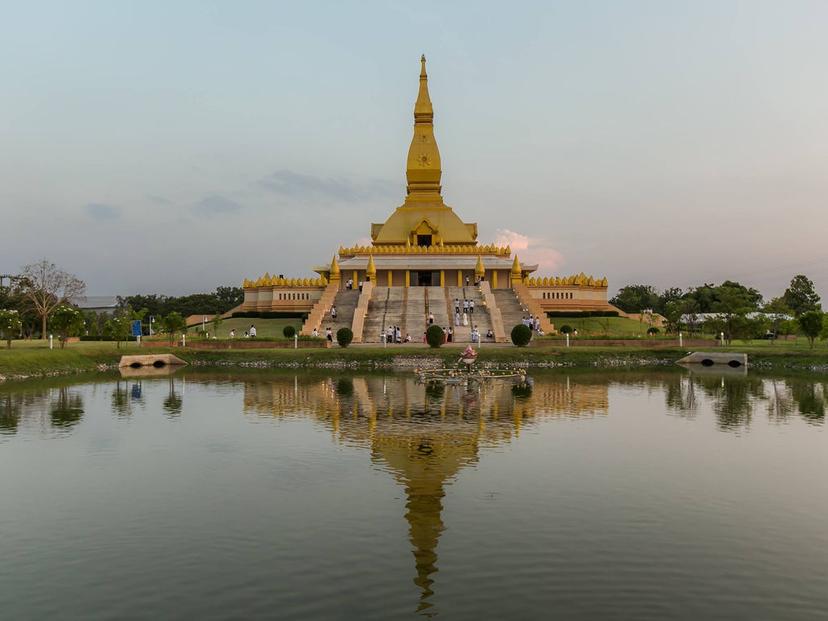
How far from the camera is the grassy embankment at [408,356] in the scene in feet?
127

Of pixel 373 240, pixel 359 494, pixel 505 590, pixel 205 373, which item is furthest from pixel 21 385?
pixel 373 240

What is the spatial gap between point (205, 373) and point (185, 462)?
71.4ft

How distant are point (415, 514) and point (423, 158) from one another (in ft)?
194

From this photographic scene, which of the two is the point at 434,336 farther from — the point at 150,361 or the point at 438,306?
the point at 150,361

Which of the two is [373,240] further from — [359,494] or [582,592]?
[582,592]

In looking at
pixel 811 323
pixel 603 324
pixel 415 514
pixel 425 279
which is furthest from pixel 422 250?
pixel 415 514

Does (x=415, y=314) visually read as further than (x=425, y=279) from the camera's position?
No

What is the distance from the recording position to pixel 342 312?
2035 inches

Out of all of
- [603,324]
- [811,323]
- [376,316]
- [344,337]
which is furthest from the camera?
[603,324]

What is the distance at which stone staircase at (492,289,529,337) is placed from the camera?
4875cm

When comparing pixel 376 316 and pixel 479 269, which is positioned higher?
pixel 479 269

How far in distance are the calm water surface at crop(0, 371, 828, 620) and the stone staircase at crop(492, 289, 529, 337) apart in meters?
26.1

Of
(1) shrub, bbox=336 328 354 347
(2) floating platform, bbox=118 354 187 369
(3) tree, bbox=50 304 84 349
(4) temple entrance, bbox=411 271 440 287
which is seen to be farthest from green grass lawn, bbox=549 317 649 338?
(3) tree, bbox=50 304 84 349

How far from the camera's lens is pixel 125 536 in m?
10.5
